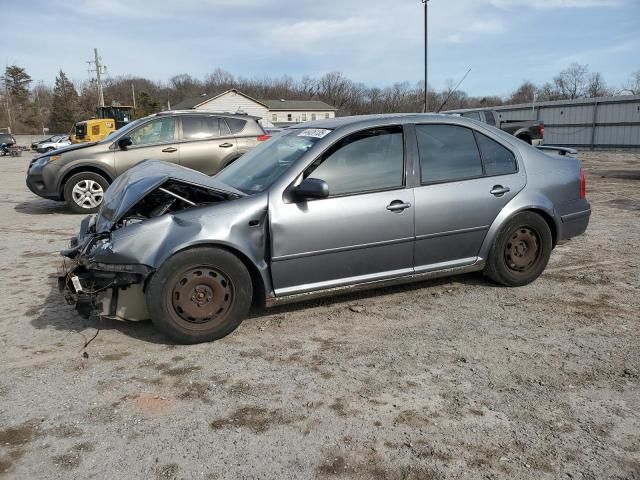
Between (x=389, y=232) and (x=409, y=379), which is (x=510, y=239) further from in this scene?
(x=409, y=379)

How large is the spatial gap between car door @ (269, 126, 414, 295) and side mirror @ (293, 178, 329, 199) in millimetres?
92

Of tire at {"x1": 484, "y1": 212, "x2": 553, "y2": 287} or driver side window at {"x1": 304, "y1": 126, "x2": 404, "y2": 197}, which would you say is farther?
tire at {"x1": 484, "y1": 212, "x2": 553, "y2": 287}

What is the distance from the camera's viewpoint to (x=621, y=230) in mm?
7129

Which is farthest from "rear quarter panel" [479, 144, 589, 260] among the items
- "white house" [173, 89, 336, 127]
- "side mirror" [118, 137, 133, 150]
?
"white house" [173, 89, 336, 127]

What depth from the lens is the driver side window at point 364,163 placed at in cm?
402

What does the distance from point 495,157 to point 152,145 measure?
6.77m

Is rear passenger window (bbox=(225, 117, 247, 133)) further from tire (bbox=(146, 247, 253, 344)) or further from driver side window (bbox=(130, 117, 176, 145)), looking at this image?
tire (bbox=(146, 247, 253, 344))

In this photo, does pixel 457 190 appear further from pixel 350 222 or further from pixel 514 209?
pixel 350 222

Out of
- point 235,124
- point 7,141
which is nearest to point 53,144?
point 7,141

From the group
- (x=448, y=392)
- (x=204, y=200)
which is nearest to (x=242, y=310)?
(x=204, y=200)

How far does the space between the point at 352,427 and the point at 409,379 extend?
63 centimetres

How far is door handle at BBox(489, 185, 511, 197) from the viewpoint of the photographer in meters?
4.54

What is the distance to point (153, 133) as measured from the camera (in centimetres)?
955

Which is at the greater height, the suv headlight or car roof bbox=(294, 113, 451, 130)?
→ car roof bbox=(294, 113, 451, 130)
